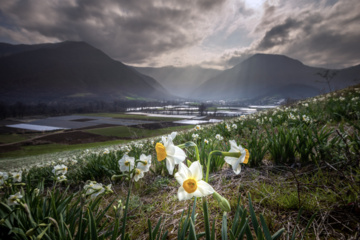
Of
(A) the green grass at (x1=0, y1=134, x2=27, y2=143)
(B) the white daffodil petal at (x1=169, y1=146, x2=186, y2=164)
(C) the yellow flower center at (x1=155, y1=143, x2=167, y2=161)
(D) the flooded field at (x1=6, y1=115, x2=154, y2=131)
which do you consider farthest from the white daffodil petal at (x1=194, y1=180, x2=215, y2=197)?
(A) the green grass at (x1=0, y1=134, x2=27, y2=143)

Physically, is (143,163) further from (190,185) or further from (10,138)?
(10,138)

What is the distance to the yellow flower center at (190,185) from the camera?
945 millimetres

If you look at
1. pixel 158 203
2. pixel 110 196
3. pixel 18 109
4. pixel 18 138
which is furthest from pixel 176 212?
pixel 18 109

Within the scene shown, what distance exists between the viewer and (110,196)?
280 cm

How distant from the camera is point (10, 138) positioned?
49.5 metres

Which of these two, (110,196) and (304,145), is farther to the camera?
(110,196)

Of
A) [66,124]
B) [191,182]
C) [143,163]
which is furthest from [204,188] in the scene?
[66,124]

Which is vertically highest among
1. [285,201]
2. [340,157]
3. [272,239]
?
→ [340,157]

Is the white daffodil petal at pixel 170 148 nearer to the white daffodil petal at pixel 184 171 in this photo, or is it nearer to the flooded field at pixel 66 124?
the white daffodil petal at pixel 184 171

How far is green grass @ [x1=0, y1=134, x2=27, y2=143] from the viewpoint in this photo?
156 ft

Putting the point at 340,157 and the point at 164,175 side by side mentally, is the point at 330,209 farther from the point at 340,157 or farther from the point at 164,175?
the point at 164,175

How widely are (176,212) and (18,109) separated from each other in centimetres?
12596

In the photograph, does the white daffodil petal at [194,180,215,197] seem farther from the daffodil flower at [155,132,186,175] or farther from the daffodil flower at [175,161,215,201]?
the daffodil flower at [155,132,186,175]

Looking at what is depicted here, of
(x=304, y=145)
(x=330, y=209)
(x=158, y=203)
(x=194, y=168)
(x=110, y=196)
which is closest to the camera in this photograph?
(x=194, y=168)
